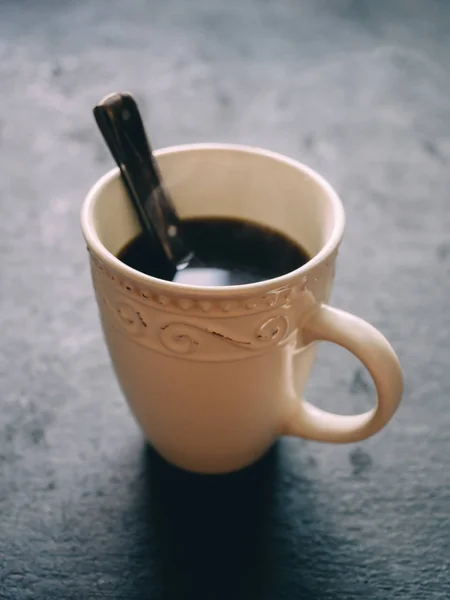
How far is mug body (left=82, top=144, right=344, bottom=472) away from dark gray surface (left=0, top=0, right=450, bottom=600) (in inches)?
1.9

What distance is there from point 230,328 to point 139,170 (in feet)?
0.41

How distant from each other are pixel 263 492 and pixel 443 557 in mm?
107

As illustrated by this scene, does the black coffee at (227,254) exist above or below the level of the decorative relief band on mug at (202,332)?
below

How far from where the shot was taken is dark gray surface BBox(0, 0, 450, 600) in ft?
1.30

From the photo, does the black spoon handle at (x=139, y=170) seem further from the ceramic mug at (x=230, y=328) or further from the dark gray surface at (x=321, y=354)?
the dark gray surface at (x=321, y=354)

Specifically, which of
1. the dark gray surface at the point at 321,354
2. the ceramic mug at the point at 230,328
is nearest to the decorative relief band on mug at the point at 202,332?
the ceramic mug at the point at 230,328

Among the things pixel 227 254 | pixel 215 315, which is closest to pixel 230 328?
pixel 215 315

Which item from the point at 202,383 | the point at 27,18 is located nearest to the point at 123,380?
the point at 202,383

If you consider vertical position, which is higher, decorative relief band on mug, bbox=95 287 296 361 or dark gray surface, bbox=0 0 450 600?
decorative relief band on mug, bbox=95 287 296 361

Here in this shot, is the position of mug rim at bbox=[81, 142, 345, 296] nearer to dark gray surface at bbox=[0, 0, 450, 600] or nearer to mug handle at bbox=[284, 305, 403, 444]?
mug handle at bbox=[284, 305, 403, 444]

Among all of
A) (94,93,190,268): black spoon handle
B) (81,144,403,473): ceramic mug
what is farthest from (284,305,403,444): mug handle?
(94,93,190,268): black spoon handle

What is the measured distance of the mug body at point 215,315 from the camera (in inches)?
13.6

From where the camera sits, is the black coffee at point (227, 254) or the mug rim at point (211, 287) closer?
the mug rim at point (211, 287)

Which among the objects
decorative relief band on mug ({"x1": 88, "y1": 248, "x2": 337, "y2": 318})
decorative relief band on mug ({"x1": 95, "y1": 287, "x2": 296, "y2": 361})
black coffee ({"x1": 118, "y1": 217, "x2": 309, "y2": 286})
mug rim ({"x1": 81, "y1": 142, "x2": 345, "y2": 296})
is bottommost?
black coffee ({"x1": 118, "y1": 217, "x2": 309, "y2": 286})
